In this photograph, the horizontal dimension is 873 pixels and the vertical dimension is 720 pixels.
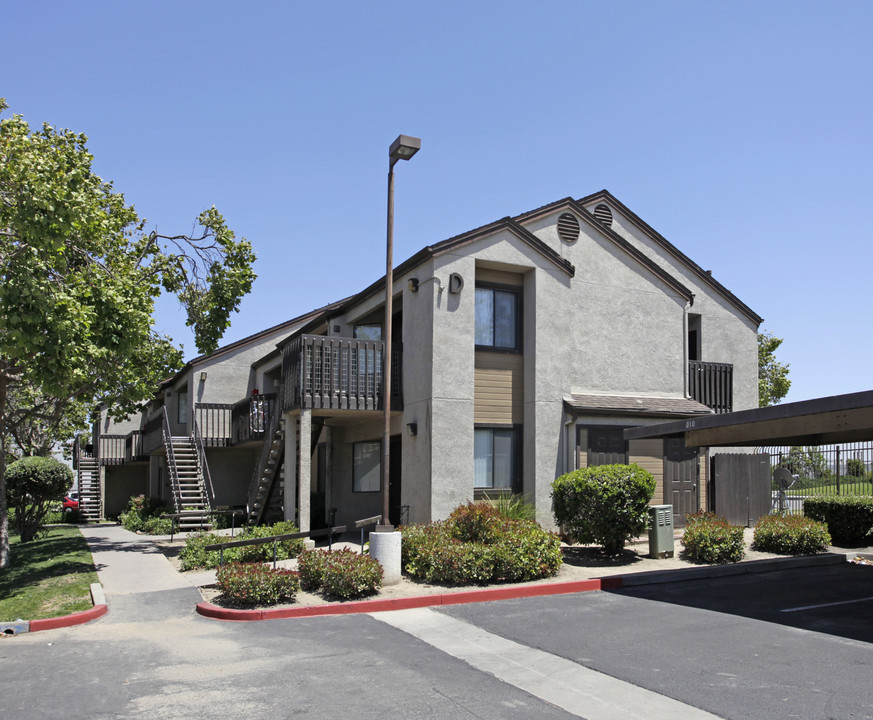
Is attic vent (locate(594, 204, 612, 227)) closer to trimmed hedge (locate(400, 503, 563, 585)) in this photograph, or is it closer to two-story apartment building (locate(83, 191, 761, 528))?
two-story apartment building (locate(83, 191, 761, 528))

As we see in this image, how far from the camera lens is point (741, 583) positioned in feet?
40.8

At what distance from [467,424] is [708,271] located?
1188 cm

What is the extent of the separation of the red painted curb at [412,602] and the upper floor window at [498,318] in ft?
20.5

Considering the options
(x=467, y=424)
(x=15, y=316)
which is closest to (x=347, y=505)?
(x=467, y=424)

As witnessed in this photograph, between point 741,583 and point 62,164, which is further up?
point 62,164

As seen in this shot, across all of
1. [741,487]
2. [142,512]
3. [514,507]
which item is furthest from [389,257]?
[142,512]

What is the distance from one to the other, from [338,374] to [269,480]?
4886mm

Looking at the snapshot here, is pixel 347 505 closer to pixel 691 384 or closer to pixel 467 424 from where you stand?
pixel 467 424

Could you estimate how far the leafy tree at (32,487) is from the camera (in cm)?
2108

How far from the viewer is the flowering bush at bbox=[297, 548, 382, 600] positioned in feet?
36.4

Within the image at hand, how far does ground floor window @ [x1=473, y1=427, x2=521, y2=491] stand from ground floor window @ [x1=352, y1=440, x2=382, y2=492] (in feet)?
10.9

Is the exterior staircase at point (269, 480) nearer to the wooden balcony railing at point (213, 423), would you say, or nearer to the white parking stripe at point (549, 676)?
the wooden balcony railing at point (213, 423)

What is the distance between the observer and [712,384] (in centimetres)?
2038

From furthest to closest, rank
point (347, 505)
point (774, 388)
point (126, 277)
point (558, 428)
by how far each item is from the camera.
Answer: point (774, 388) → point (347, 505) → point (558, 428) → point (126, 277)
